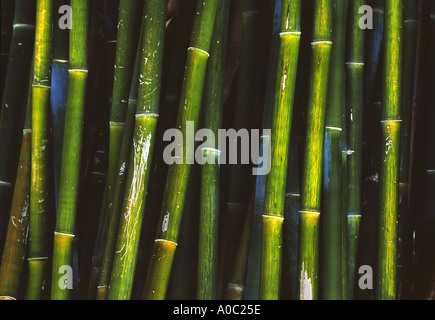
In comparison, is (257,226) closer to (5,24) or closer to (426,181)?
(426,181)

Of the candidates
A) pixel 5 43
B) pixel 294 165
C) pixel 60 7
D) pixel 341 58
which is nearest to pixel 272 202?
pixel 294 165

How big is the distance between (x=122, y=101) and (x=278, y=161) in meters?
0.26

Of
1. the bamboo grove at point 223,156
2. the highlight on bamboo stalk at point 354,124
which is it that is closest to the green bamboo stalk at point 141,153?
the bamboo grove at point 223,156

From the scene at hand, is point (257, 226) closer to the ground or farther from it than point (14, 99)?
closer to the ground

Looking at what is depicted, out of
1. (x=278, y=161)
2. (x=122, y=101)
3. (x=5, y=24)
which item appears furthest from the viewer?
(x=5, y=24)

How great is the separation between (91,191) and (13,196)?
122 mm

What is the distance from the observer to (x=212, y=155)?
0.78m

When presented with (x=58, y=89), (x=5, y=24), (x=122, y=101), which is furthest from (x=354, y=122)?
(x=5, y=24)

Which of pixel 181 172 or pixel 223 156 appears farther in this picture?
pixel 223 156

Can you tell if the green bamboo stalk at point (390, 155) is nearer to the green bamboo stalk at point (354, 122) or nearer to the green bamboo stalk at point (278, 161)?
the green bamboo stalk at point (354, 122)

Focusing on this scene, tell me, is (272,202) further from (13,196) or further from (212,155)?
(13,196)

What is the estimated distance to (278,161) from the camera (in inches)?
28.0

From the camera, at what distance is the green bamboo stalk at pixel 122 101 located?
2.56 feet

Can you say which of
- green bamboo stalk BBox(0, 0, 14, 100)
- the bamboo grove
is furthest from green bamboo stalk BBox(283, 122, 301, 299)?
green bamboo stalk BBox(0, 0, 14, 100)
